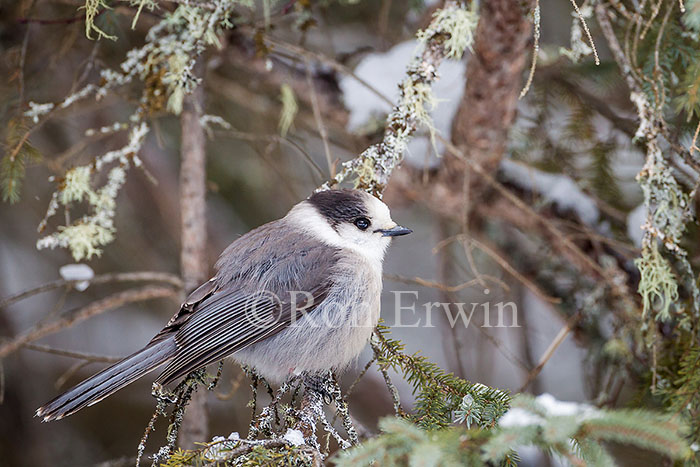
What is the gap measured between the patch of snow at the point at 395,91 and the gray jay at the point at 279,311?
35.8 inches

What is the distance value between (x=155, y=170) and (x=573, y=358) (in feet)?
12.0

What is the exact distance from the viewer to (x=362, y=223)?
2.49 metres

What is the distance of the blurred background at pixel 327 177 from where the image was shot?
280 cm

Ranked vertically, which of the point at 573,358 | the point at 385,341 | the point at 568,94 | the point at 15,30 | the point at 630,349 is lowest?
the point at 573,358

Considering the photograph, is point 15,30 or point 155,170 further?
point 155,170

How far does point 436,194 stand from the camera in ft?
11.1

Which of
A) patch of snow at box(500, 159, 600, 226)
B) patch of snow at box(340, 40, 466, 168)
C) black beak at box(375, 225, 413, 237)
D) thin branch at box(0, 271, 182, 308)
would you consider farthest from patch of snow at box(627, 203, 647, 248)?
thin branch at box(0, 271, 182, 308)

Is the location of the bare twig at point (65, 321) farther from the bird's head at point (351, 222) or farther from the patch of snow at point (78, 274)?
the bird's head at point (351, 222)

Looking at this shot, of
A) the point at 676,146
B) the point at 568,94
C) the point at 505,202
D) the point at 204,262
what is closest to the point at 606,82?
the point at 568,94

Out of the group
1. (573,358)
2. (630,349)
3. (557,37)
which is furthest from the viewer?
(573,358)

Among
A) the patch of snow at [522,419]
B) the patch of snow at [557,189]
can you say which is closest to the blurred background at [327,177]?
the patch of snow at [557,189]

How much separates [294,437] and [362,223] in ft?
3.49

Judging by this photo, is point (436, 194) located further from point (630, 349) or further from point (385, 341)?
point (385, 341)

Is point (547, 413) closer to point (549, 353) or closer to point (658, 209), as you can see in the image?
point (658, 209)
